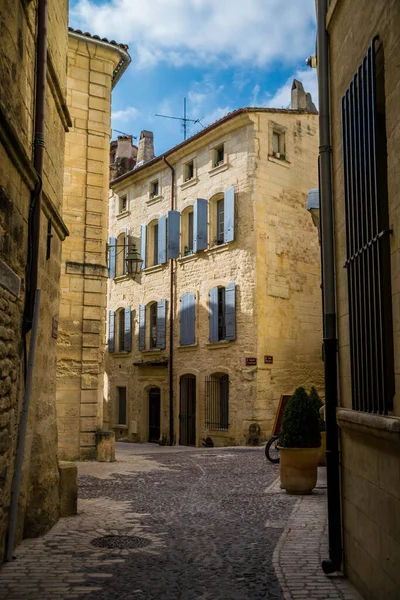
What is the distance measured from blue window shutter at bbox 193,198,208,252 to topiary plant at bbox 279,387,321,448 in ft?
40.2

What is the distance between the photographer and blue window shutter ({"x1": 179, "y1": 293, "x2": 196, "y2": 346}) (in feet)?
67.5

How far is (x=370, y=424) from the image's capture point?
403 centimetres

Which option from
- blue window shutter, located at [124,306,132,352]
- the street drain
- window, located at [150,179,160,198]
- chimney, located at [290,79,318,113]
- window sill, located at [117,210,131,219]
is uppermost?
chimney, located at [290,79,318,113]

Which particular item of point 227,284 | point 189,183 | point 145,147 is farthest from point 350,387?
point 145,147

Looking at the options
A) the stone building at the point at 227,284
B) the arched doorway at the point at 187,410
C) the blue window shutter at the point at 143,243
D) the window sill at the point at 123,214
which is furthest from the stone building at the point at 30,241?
the window sill at the point at 123,214

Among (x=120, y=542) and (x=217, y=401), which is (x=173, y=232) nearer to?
(x=217, y=401)

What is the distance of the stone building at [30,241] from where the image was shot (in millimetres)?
5047

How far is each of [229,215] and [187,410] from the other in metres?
6.81

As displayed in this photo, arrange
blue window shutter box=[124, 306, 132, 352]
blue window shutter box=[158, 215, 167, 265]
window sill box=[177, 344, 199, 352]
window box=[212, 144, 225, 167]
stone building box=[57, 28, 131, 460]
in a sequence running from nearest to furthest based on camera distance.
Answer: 1. stone building box=[57, 28, 131, 460]
2. window sill box=[177, 344, 199, 352]
3. window box=[212, 144, 225, 167]
4. blue window shutter box=[158, 215, 167, 265]
5. blue window shutter box=[124, 306, 132, 352]

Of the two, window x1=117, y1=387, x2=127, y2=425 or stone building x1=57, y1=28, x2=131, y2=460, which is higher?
stone building x1=57, y1=28, x2=131, y2=460

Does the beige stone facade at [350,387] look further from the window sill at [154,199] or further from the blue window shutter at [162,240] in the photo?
the window sill at [154,199]

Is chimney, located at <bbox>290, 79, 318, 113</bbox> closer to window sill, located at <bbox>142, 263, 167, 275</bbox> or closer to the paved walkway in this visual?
window sill, located at <bbox>142, 263, 167, 275</bbox>

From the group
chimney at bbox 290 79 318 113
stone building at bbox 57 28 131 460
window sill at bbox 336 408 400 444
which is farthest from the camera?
chimney at bbox 290 79 318 113

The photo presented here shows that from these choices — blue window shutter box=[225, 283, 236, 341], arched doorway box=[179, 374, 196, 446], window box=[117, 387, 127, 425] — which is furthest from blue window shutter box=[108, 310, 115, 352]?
blue window shutter box=[225, 283, 236, 341]
